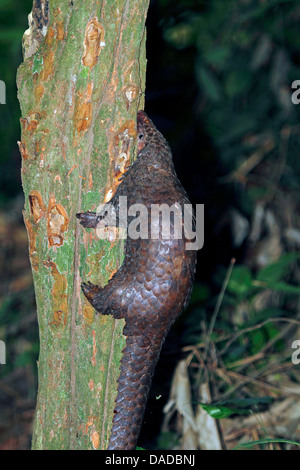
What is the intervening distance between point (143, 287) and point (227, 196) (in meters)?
3.03

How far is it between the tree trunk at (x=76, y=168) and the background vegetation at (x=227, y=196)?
1.28 meters

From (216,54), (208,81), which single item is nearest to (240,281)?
(208,81)

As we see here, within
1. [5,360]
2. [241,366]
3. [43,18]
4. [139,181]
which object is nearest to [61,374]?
[139,181]

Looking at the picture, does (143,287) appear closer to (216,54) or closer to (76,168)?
(76,168)

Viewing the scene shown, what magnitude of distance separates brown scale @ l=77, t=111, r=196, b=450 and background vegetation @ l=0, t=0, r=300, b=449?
124cm

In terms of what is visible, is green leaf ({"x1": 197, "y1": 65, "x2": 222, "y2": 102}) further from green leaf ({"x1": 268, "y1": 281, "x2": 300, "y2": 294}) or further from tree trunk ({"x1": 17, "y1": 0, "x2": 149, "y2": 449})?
tree trunk ({"x1": 17, "y1": 0, "x2": 149, "y2": 449})

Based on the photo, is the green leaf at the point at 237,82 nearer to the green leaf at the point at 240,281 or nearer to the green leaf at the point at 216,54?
the green leaf at the point at 216,54

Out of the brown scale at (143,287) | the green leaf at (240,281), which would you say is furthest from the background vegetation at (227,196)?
the brown scale at (143,287)

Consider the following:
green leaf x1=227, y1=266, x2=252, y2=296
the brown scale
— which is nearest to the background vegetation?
green leaf x1=227, y1=266, x2=252, y2=296

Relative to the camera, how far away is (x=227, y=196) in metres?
4.27

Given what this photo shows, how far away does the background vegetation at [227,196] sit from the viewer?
3.08m

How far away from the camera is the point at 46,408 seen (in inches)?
59.8

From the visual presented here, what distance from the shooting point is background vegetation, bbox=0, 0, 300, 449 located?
121 inches

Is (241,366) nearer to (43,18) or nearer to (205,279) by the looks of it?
(205,279)
